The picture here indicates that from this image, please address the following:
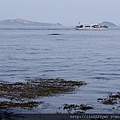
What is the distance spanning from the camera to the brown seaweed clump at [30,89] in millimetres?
21234

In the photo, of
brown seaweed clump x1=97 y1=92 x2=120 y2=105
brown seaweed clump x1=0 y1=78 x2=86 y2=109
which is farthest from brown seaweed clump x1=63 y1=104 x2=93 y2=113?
brown seaweed clump x1=0 y1=78 x2=86 y2=109

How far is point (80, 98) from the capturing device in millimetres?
22938

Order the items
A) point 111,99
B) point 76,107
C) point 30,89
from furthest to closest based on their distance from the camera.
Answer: point 30,89, point 111,99, point 76,107

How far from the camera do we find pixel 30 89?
2562cm

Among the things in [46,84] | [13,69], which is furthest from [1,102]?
[13,69]

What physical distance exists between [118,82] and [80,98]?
770 centimetres

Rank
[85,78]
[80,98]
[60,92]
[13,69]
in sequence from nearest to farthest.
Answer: [80,98] < [60,92] < [85,78] < [13,69]

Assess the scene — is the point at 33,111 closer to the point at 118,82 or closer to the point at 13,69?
the point at 118,82

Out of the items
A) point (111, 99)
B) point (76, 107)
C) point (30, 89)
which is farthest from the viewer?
point (30, 89)

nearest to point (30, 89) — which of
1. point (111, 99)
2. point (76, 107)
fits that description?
point (111, 99)

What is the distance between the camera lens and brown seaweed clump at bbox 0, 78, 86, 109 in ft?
69.7

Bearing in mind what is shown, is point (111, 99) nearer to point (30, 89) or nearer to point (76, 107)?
point (76, 107)

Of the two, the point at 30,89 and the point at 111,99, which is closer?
the point at 111,99

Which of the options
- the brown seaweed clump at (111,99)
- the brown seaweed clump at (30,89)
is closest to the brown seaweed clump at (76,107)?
the brown seaweed clump at (111,99)
